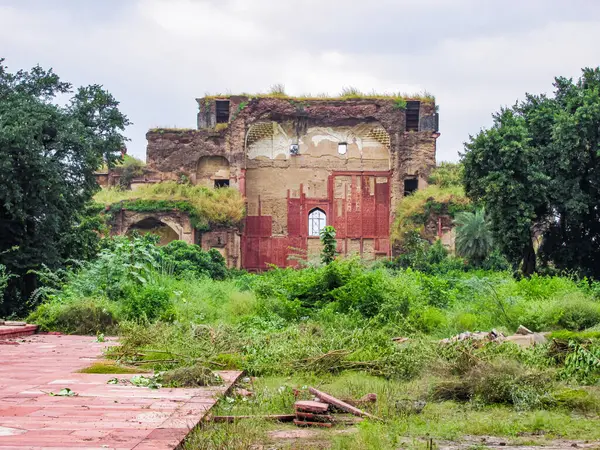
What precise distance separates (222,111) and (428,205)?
1079 centimetres

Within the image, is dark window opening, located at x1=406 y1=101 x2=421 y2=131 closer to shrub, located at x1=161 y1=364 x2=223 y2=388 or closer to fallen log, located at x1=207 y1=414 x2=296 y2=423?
shrub, located at x1=161 y1=364 x2=223 y2=388

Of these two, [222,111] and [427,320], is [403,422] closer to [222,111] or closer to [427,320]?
[427,320]

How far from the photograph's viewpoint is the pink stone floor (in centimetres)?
390

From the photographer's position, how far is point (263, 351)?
313 inches

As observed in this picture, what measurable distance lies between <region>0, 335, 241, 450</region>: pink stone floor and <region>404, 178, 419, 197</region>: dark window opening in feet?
88.5

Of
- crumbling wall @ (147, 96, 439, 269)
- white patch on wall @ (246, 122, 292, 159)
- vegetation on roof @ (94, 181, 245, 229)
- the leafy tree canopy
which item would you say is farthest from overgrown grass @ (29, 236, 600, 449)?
white patch on wall @ (246, 122, 292, 159)

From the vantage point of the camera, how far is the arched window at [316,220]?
33.1 meters

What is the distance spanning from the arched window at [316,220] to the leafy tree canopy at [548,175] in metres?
12.1

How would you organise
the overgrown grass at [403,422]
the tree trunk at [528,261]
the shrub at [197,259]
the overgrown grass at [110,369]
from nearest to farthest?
the overgrown grass at [403,422] < the overgrown grass at [110,369] < the tree trunk at [528,261] < the shrub at [197,259]

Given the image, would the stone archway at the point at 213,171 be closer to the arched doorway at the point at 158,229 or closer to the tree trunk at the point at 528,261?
the arched doorway at the point at 158,229

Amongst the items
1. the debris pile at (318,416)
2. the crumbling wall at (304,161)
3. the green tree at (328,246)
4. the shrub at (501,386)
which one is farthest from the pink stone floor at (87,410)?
the crumbling wall at (304,161)

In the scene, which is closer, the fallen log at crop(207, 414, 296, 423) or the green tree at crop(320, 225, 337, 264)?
the fallen log at crop(207, 414, 296, 423)

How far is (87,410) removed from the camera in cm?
478

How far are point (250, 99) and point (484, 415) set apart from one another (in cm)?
2879
